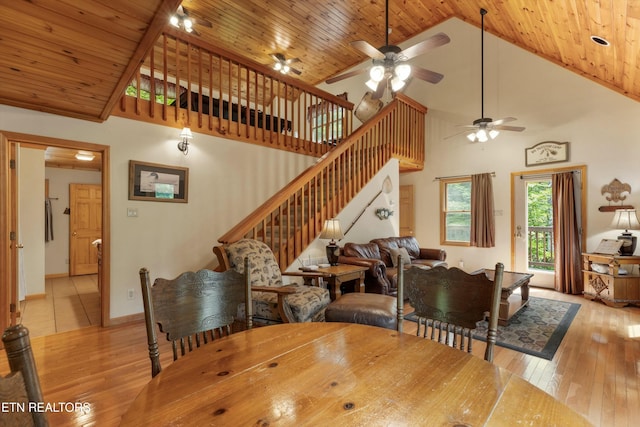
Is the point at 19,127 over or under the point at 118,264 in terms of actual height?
over

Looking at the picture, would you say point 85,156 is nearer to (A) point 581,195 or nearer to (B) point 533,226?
(B) point 533,226

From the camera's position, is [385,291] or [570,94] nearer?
[385,291]

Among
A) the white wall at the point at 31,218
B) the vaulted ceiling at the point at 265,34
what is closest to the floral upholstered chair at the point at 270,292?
the vaulted ceiling at the point at 265,34

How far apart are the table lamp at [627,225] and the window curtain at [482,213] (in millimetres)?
1812

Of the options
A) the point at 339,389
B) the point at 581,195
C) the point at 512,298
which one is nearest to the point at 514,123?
the point at 581,195

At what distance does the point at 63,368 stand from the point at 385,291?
11.1ft

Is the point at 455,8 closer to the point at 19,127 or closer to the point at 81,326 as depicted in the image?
the point at 19,127

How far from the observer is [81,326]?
3441 millimetres

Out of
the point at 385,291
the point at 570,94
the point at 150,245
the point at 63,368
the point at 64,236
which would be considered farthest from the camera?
the point at 64,236

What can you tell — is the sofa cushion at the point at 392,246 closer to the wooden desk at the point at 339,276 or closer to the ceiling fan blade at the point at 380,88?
the wooden desk at the point at 339,276

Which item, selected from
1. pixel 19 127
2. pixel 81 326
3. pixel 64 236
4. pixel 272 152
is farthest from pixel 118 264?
pixel 64 236

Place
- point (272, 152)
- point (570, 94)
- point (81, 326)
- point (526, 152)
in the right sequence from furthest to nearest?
point (526, 152)
point (570, 94)
point (272, 152)
point (81, 326)

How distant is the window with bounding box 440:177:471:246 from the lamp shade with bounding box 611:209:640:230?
2339 mm

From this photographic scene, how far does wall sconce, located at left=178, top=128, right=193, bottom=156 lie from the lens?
3805 mm
